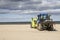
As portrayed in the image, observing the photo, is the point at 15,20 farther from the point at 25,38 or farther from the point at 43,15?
the point at 25,38

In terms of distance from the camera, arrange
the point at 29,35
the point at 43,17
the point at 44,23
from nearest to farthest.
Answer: the point at 29,35 < the point at 44,23 < the point at 43,17

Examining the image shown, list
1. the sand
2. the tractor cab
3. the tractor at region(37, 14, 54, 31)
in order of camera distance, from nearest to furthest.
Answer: the sand, the tractor at region(37, 14, 54, 31), the tractor cab

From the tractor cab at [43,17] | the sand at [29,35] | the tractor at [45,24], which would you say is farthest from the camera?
the tractor cab at [43,17]

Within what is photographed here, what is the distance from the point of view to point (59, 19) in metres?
18.2

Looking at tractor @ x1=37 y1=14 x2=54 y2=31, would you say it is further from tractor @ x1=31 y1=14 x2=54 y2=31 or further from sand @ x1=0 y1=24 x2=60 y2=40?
sand @ x1=0 y1=24 x2=60 y2=40

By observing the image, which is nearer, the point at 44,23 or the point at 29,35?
the point at 29,35

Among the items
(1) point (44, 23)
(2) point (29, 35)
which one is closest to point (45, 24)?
(1) point (44, 23)

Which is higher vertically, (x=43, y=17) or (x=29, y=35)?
(x=43, y=17)

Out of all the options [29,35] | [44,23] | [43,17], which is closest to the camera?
[29,35]

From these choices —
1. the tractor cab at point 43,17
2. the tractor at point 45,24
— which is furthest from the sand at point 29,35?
the tractor cab at point 43,17

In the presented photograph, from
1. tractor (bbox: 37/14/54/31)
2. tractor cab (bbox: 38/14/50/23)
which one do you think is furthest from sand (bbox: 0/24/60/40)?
tractor cab (bbox: 38/14/50/23)

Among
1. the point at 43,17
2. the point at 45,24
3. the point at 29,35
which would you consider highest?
the point at 43,17

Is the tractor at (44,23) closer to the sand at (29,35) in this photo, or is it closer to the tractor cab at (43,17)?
the tractor cab at (43,17)

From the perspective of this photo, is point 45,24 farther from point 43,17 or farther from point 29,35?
point 29,35
